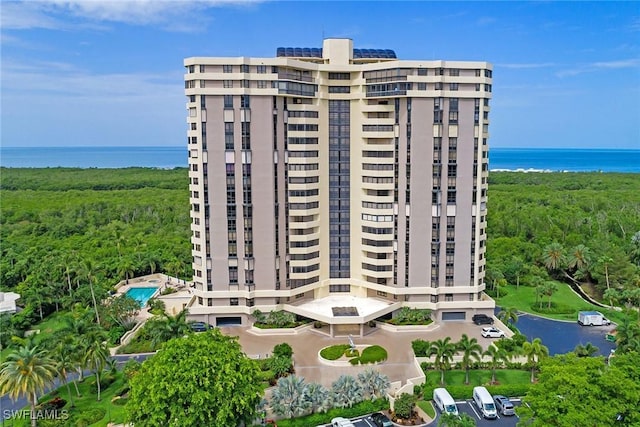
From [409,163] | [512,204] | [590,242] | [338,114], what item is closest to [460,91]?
[409,163]

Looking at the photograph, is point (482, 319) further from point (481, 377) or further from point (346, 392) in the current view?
point (346, 392)

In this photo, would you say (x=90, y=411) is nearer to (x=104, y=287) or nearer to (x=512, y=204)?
(x=104, y=287)

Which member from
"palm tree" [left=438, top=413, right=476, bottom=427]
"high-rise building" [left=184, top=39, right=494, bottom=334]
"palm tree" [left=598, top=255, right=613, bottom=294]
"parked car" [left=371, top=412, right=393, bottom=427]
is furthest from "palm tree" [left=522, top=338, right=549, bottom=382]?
"palm tree" [left=598, top=255, right=613, bottom=294]

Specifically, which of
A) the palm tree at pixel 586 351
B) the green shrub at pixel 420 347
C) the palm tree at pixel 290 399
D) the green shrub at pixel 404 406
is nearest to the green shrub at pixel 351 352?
the green shrub at pixel 420 347

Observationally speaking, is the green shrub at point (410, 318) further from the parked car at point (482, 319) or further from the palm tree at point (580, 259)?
the palm tree at point (580, 259)

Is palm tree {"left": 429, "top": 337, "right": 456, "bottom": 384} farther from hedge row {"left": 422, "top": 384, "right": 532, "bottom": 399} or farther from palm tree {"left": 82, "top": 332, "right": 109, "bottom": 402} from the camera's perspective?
palm tree {"left": 82, "top": 332, "right": 109, "bottom": 402}

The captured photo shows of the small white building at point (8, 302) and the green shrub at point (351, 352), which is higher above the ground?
the small white building at point (8, 302)
